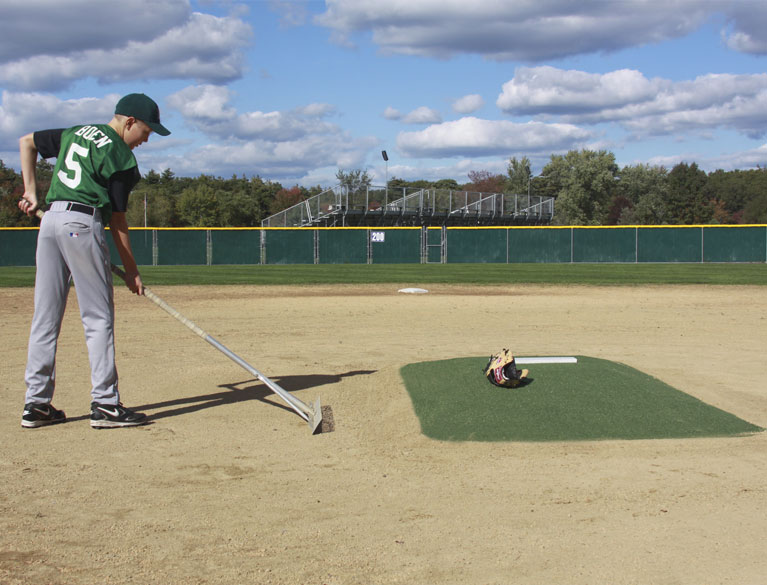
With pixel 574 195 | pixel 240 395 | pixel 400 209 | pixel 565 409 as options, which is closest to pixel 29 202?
pixel 240 395

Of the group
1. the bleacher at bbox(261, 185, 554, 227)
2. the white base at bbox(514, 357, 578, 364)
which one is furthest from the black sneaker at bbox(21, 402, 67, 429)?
the bleacher at bbox(261, 185, 554, 227)

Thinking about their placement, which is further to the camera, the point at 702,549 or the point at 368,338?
the point at 368,338

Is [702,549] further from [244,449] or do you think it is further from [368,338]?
[368,338]

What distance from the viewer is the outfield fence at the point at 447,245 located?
3266cm

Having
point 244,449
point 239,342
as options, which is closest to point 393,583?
point 244,449

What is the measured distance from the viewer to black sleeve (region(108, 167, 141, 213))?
4.70 m

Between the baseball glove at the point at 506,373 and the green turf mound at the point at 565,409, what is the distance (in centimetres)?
5

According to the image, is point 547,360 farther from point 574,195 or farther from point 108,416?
point 574,195

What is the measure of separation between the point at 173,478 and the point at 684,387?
163 inches

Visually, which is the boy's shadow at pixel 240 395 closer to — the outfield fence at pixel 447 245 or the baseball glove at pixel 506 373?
the baseball glove at pixel 506 373

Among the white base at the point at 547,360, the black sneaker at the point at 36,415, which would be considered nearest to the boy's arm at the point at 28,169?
the black sneaker at the point at 36,415

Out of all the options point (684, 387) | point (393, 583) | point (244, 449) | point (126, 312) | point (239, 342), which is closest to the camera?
point (393, 583)

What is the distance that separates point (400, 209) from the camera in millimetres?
40812

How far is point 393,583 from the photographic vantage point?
260 centimetres
